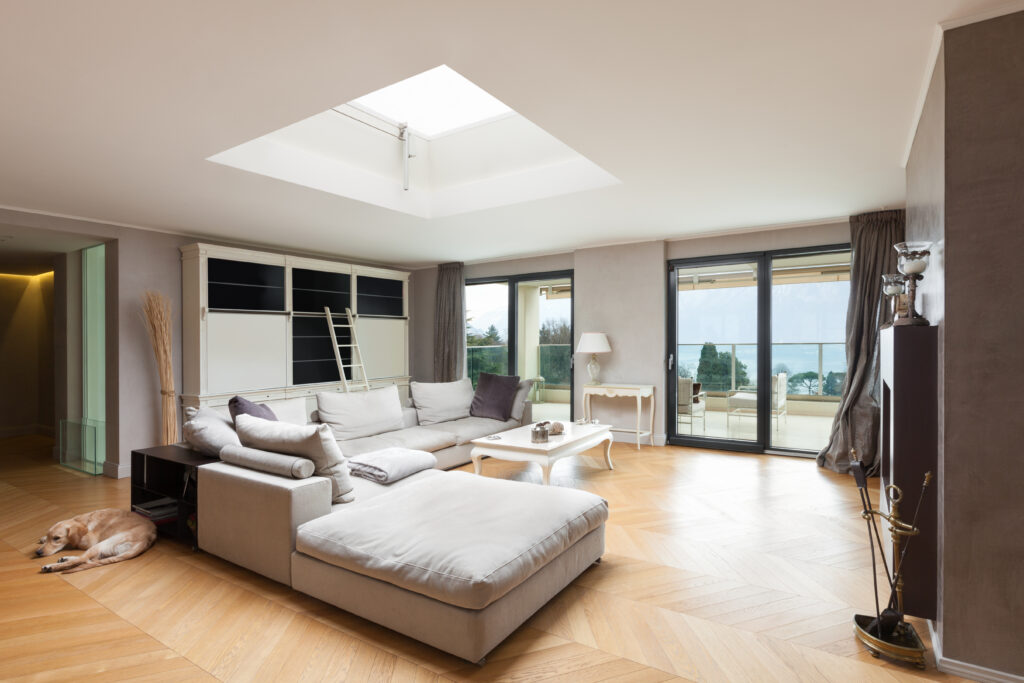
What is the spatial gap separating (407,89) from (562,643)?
3573 mm

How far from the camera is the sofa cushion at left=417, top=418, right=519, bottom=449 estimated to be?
4.86m

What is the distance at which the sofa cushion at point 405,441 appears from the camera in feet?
13.5

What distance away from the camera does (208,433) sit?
10.1ft

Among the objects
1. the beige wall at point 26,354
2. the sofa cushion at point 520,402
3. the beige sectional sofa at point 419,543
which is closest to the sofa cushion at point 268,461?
the beige sectional sofa at point 419,543

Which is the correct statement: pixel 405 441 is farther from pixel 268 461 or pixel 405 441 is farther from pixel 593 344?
pixel 593 344

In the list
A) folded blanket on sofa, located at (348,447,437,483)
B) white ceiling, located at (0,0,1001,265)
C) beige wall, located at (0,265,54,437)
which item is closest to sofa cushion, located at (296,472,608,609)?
folded blanket on sofa, located at (348,447,437,483)

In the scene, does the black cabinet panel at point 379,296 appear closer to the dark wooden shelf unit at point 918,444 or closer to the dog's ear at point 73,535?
the dog's ear at point 73,535

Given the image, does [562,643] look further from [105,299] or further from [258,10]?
[105,299]

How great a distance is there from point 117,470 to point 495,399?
3.55 metres

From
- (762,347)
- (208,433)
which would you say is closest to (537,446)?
(208,433)

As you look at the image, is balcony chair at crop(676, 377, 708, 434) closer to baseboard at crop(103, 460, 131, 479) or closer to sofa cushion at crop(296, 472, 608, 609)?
sofa cushion at crop(296, 472, 608, 609)

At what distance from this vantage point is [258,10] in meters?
1.77

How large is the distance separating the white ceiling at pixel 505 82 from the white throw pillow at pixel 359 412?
168cm

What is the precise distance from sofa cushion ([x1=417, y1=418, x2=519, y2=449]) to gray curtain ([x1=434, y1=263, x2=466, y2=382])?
1942 mm
